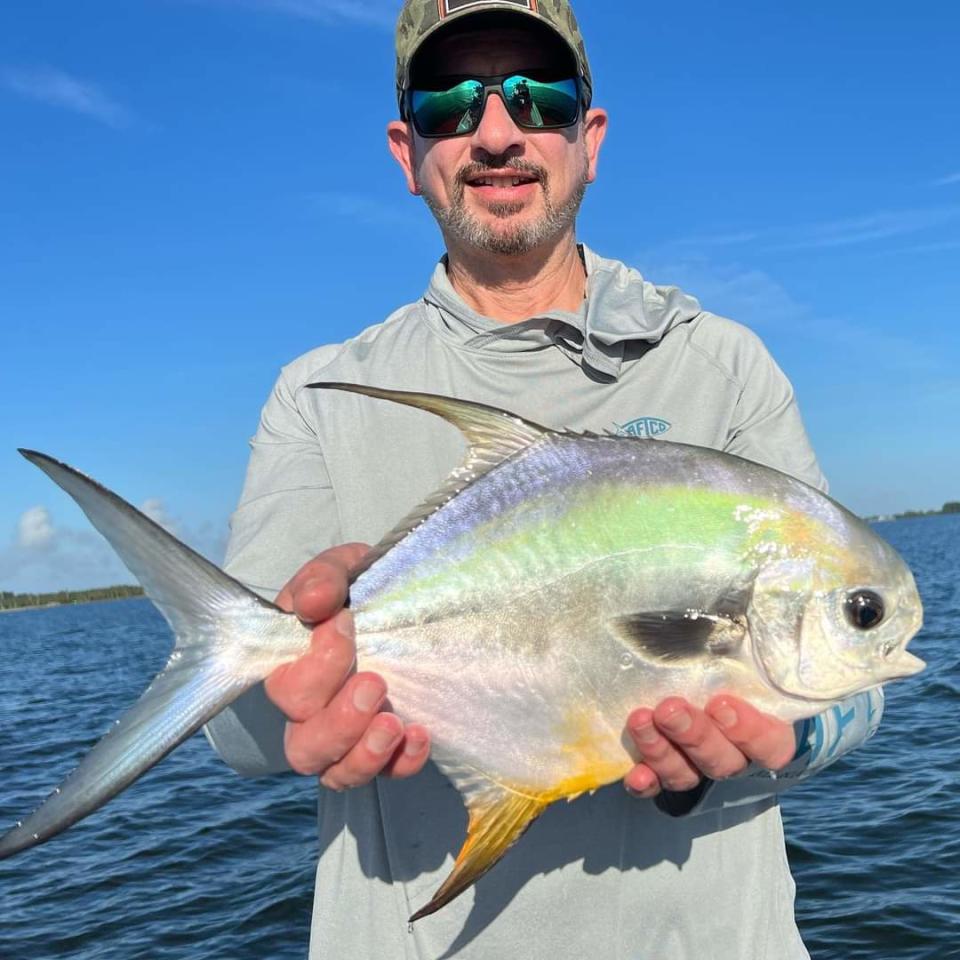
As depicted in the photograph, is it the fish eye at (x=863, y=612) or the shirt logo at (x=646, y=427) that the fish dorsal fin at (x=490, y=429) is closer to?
the shirt logo at (x=646, y=427)

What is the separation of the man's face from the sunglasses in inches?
1.0

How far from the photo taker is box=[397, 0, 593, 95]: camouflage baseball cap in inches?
124

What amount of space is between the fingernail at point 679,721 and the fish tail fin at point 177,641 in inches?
33.8

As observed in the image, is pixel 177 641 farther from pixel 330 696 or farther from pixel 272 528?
pixel 272 528

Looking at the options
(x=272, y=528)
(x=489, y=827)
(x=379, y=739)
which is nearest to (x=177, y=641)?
(x=379, y=739)

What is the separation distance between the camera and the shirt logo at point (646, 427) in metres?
2.88

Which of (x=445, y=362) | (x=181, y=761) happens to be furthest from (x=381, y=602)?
(x=181, y=761)

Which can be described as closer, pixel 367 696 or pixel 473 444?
pixel 367 696

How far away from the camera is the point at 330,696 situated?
7.16ft

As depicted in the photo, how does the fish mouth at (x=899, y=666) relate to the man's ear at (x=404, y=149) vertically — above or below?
below

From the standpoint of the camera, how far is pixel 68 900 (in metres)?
9.73

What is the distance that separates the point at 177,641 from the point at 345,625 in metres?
0.37

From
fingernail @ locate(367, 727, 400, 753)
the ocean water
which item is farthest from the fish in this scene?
the ocean water

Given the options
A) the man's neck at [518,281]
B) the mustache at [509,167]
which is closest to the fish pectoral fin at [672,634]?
the man's neck at [518,281]
